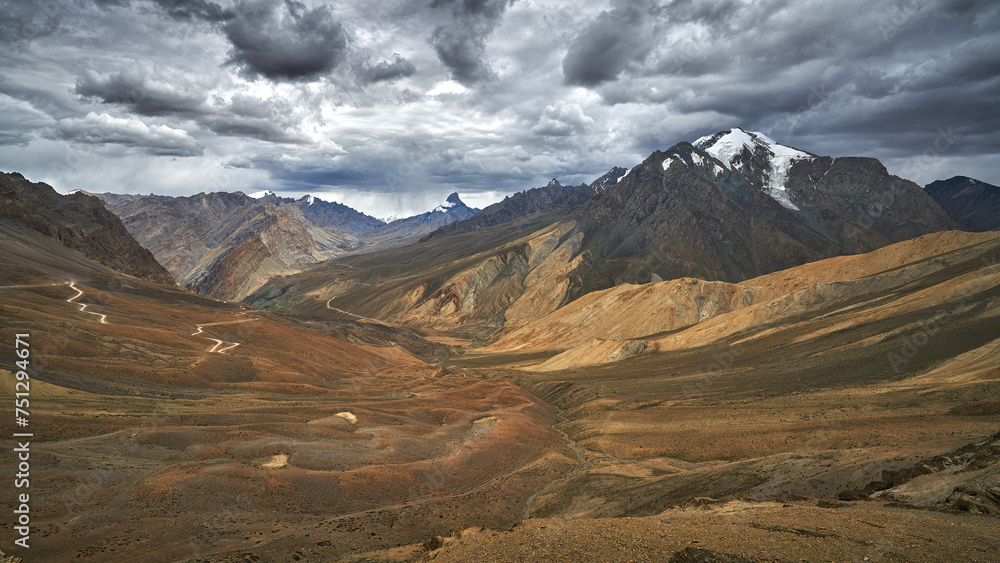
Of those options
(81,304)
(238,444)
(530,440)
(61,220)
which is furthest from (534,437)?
(61,220)

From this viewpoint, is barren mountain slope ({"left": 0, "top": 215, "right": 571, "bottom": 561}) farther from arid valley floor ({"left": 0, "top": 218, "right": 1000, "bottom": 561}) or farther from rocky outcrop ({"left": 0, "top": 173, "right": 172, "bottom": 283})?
rocky outcrop ({"left": 0, "top": 173, "right": 172, "bottom": 283})

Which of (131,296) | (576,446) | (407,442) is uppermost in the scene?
(131,296)

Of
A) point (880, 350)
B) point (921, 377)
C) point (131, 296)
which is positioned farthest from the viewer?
point (131, 296)

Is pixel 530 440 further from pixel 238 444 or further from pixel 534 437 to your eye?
pixel 238 444

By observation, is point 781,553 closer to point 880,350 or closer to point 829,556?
point 829,556

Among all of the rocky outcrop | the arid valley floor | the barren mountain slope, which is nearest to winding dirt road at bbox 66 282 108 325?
the barren mountain slope

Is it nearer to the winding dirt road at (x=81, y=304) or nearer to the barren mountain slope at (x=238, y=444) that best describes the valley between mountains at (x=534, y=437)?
the barren mountain slope at (x=238, y=444)

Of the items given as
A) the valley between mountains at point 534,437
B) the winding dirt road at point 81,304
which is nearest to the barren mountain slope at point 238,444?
the valley between mountains at point 534,437

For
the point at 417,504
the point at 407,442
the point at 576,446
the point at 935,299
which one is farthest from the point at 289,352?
the point at 935,299
